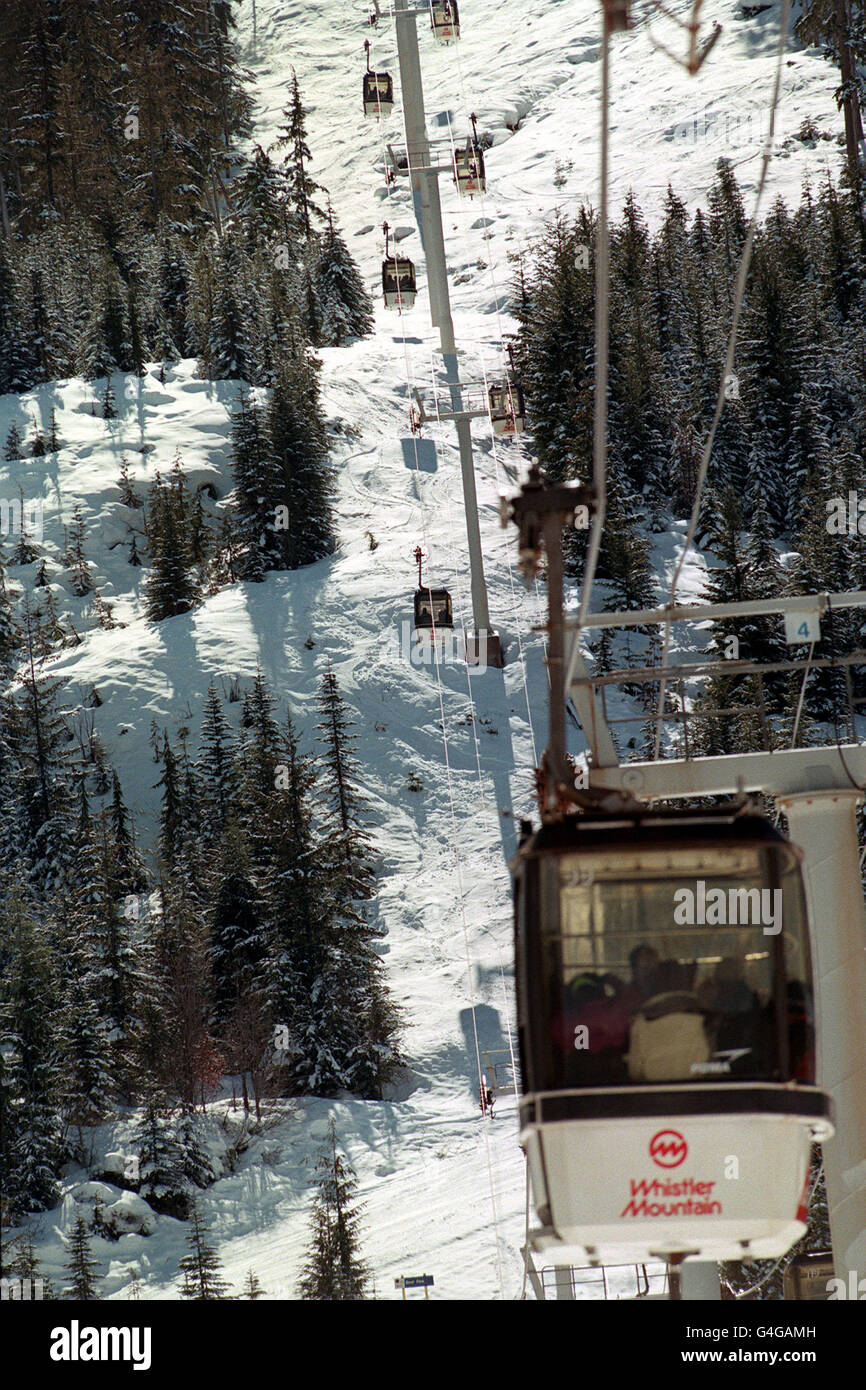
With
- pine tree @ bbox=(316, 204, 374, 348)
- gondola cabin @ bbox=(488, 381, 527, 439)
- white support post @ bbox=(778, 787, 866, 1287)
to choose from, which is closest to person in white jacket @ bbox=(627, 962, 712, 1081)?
white support post @ bbox=(778, 787, 866, 1287)

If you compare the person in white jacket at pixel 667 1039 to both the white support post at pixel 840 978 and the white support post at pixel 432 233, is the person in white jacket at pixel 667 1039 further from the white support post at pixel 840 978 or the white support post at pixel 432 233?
the white support post at pixel 432 233

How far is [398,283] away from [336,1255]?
20.2 m

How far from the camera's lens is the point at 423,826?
36.7 metres

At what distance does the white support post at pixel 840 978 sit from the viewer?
44.2 ft

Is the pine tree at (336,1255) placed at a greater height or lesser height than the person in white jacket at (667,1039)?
lesser

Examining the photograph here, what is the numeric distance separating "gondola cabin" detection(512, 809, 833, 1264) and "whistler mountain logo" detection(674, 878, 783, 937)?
0.03ft

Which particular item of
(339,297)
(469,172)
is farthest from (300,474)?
(339,297)

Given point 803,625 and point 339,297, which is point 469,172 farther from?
point 339,297

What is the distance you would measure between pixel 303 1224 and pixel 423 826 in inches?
452

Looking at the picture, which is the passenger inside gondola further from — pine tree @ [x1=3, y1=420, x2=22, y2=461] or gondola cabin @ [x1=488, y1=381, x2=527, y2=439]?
pine tree @ [x1=3, y1=420, x2=22, y2=461]

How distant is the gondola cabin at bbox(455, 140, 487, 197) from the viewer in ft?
116
